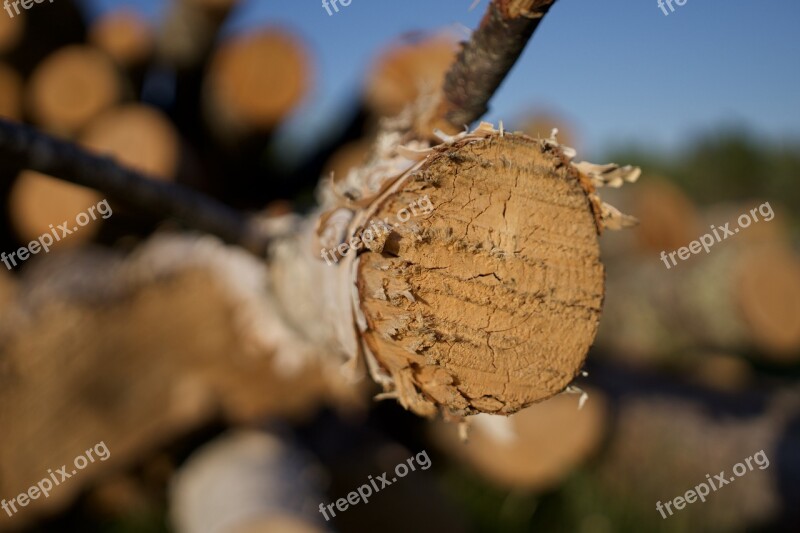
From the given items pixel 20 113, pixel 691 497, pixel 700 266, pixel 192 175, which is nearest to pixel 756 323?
pixel 700 266

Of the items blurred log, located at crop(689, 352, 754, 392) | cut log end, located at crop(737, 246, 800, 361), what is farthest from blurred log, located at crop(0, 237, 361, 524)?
cut log end, located at crop(737, 246, 800, 361)

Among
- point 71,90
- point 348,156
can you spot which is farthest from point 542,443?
point 71,90

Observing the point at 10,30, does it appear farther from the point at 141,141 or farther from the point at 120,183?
the point at 120,183

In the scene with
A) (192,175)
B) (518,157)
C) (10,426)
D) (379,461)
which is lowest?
(379,461)

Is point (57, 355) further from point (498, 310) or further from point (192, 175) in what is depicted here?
point (498, 310)

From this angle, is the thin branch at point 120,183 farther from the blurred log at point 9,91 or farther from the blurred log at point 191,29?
the blurred log at point 9,91

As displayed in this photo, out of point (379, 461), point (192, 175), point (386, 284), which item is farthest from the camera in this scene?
point (192, 175)

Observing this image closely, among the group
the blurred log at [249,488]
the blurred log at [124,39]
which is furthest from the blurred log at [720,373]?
the blurred log at [124,39]
